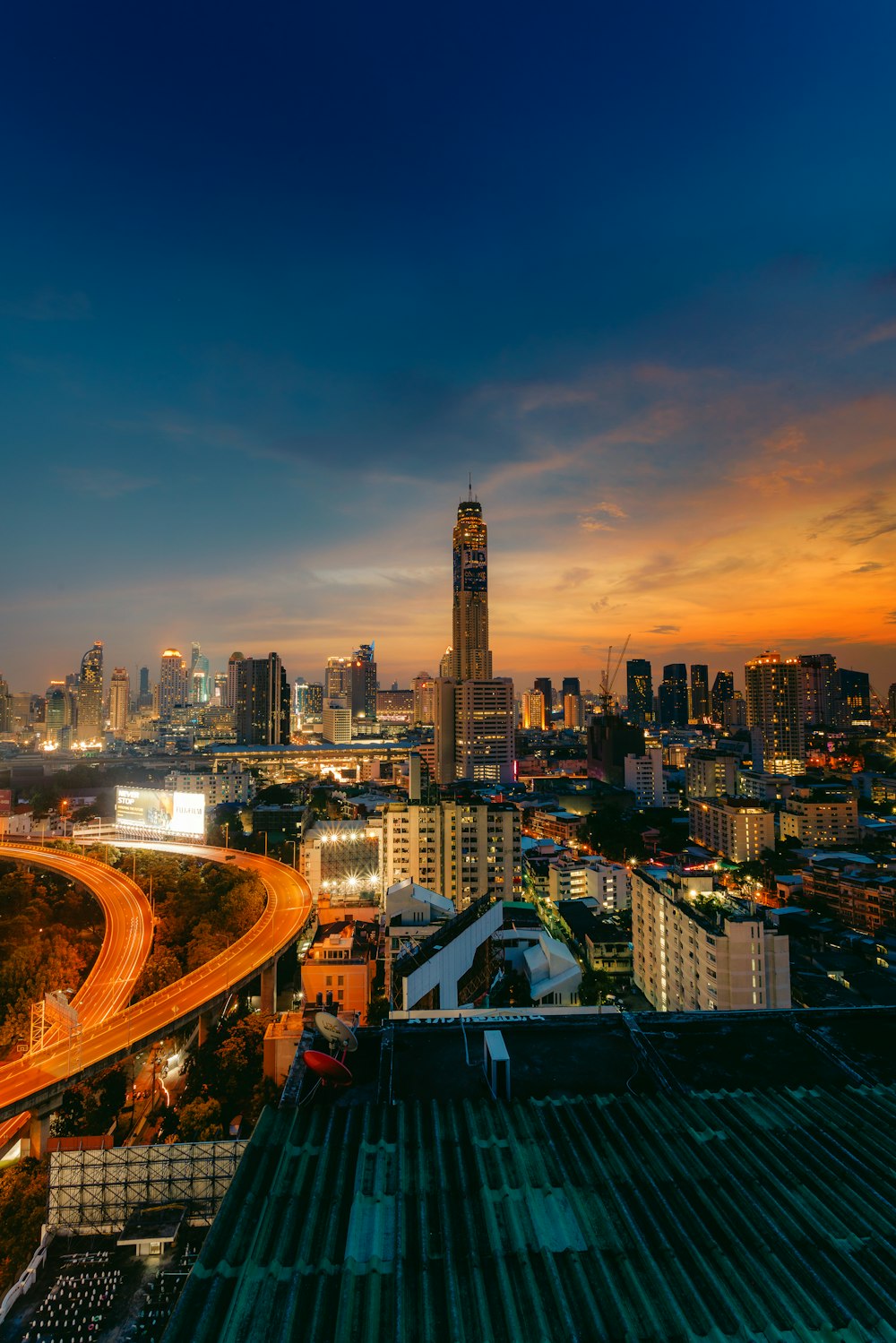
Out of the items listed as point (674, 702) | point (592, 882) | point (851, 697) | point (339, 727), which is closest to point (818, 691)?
point (851, 697)

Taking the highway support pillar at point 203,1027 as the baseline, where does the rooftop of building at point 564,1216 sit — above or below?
above

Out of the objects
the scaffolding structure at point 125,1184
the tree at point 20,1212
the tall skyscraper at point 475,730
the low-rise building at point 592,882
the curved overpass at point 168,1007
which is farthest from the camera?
the tall skyscraper at point 475,730

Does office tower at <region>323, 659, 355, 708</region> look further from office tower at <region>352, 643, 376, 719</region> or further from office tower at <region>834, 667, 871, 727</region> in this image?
office tower at <region>834, 667, 871, 727</region>

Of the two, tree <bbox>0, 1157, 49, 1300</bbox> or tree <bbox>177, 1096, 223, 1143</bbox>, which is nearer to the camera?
tree <bbox>0, 1157, 49, 1300</bbox>

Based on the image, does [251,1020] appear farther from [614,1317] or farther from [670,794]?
[670,794]

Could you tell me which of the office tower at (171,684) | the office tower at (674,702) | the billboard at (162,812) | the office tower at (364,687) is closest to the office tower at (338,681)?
the office tower at (364,687)

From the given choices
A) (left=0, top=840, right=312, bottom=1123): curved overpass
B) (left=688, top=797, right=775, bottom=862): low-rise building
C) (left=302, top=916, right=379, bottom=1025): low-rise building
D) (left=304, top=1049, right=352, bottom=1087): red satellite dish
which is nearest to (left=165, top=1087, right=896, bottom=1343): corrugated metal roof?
(left=304, top=1049, right=352, bottom=1087): red satellite dish

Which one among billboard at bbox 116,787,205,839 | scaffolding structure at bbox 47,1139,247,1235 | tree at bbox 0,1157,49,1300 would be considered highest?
billboard at bbox 116,787,205,839

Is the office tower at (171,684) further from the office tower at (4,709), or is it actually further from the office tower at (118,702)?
the office tower at (4,709)
